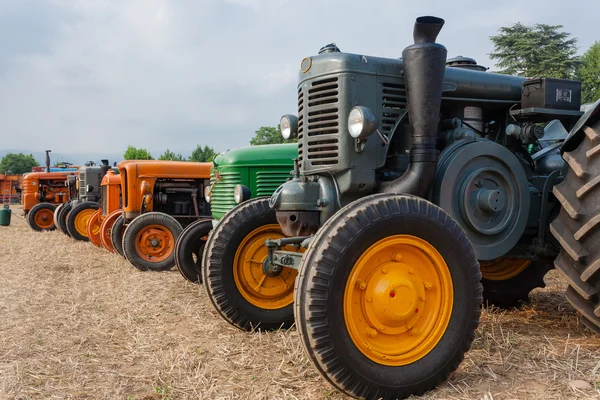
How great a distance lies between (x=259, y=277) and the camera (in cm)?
407

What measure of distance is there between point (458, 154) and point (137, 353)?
2.40 meters

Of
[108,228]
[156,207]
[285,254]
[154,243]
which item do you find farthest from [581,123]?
[108,228]

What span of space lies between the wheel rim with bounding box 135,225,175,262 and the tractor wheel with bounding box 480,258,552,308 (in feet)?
15.2

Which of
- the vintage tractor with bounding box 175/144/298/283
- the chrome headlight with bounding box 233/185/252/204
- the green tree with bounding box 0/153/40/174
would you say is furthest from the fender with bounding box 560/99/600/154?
the green tree with bounding box 0/153/40/174

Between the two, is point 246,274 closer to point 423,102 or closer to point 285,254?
point 285,254

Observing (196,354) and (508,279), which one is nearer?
(196,354)

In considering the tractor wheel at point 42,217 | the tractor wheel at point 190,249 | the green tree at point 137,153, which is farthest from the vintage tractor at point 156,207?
the green tree at point 137,153

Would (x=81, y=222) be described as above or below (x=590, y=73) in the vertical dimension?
below

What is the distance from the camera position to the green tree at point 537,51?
31.4 m

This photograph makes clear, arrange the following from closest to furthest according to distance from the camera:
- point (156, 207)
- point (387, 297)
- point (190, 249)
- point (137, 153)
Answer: point (387, 297), point (190, 249), point (156, 207), point (137, 153)

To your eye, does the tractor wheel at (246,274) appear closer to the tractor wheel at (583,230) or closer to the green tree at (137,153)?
the tractor wheel at (583,230)

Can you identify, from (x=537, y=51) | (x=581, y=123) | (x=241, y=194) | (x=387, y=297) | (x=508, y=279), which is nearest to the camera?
(x=387, y=297)

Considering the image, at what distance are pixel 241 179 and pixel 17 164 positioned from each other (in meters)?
73.6

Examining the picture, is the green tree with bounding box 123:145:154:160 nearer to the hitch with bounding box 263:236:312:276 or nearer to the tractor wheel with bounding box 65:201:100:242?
the tractor wheel with bounding box 65:201:100:242
